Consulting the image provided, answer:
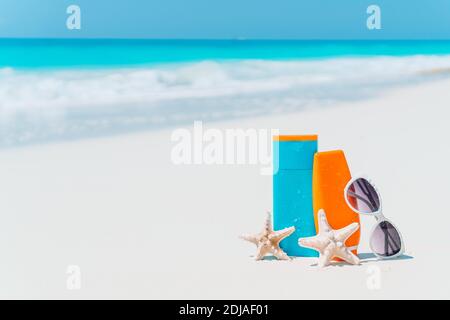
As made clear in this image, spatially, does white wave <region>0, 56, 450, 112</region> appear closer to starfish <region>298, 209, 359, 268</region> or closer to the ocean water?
the ocean water

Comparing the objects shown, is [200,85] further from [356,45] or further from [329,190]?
[329,190]

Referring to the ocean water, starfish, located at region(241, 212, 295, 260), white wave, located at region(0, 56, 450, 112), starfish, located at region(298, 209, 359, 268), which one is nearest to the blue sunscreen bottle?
starfish, located at region(241, 212, 295, 260)

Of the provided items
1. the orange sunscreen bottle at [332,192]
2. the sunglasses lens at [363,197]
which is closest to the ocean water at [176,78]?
the orange sunscreen bottle at [332,192]

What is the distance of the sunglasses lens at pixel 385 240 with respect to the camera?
345 cm

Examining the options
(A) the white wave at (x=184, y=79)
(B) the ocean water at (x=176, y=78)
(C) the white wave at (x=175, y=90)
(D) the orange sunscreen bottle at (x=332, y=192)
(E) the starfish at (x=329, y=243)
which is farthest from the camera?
(A) the white wave at (x=184, y=79)

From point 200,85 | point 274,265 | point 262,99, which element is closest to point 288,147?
point 274,265

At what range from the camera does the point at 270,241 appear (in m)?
3.44

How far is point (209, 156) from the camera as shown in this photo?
18.8 ft

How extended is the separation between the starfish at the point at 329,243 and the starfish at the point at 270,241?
5.3 inches

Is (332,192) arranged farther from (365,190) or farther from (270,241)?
(270,241)

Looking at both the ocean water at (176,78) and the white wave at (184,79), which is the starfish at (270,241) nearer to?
the ocean water at (176,78)

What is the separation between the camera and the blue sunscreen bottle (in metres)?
3.52

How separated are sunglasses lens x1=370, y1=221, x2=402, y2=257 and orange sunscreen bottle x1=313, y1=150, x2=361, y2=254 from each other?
85 millimetres

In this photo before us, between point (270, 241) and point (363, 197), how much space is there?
17.6 inches
